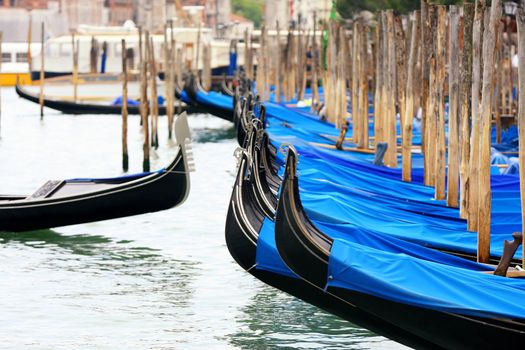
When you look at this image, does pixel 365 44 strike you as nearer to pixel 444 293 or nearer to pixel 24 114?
pixel 444 293

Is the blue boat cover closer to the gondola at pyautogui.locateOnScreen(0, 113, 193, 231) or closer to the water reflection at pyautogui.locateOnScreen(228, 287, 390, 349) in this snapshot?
the water reflection at pyautogui.locateOnScreen(228, 287, 390, 349)

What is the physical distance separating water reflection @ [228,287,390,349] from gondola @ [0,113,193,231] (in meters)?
2.11

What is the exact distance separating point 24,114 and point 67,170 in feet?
43.6

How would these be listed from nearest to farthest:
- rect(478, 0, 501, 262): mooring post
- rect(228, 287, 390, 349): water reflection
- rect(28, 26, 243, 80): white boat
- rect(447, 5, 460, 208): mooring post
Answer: rect(478, 0, 501, 262): mooring post
rect(228, 287, 390, 349): water reflection
rect(447, 5, 460, 208): mooring post
rect(28, 26, 243, 80): white boat

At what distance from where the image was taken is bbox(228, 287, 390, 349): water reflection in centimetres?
746

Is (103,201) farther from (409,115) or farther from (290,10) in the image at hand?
(290,10)

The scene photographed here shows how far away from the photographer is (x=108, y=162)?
19312mm

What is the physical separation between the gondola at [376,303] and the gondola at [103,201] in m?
4.19

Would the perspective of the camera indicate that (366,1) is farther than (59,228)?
Yes

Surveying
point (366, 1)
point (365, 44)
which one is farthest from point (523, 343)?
point (366, 1)

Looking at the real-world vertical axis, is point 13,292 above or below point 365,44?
below

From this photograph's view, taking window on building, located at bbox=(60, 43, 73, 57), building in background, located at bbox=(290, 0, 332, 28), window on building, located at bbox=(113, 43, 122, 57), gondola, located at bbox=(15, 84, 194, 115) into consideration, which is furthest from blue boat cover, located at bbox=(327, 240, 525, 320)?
building in background, located at bbox=(290, 0, 332, 28)

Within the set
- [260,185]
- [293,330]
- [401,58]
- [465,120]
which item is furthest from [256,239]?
[401,58]

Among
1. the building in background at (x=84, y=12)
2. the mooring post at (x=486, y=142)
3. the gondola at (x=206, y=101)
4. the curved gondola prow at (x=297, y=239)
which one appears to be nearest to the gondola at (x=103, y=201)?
the mooring post at (x=486, y=142)
